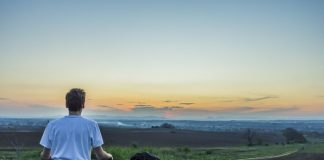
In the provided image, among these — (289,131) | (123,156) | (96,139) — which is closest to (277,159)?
(123,156)

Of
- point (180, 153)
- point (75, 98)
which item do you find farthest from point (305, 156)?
point (75, 98)

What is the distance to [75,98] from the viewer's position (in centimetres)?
510

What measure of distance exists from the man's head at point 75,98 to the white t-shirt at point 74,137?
0.13 m

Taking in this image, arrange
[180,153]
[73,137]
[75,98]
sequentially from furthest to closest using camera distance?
[180,153]
[73,137]
[75,98]

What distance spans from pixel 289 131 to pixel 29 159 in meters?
41.4

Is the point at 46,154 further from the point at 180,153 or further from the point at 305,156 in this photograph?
the point at 180,153

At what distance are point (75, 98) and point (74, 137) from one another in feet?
1.30

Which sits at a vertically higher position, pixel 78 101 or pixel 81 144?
pixel 78 101

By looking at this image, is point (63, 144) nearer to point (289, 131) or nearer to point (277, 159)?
point (277, 159)

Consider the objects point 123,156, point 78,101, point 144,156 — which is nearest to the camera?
point 78,101

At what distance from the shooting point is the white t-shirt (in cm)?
521

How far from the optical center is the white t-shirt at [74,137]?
205 inches

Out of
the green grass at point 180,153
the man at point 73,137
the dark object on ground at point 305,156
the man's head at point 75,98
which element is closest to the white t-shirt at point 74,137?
the man at point 73,137

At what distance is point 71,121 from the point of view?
5230 millimetres
